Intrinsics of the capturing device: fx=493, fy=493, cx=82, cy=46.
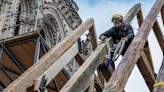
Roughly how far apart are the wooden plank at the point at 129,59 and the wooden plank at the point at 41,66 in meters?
0.76

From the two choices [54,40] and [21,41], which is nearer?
[21,41]

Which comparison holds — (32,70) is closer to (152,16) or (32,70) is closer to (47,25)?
(152,16)

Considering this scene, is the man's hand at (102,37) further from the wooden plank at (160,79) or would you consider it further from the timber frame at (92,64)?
the wooden plank at (160,79)

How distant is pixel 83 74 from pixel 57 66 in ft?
1.16

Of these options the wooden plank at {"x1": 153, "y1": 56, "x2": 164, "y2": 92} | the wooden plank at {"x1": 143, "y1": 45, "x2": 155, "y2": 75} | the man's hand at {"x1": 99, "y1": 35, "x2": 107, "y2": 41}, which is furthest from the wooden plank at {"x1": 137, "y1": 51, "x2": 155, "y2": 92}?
the man's hand at {"x1": 99, "y1": 35, "x2": 107, "y2": 41}

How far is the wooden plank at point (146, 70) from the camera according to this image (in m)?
7.00

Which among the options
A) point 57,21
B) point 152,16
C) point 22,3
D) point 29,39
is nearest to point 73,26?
point 57,21

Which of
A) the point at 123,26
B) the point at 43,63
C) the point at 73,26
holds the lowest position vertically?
the point at 73,26

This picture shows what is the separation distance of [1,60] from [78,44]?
493 cm

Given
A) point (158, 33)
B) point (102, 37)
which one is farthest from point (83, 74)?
point (158, 33)

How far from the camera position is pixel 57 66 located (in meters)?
5.83

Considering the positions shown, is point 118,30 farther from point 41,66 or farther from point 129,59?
point 41,66

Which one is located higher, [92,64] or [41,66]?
[41,66]

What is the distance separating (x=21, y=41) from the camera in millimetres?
11328
